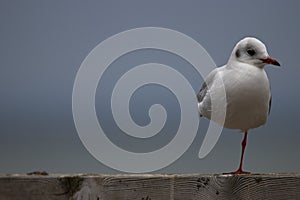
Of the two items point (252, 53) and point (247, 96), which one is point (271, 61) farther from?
point (247, 96)

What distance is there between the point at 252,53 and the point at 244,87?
12.3 inches

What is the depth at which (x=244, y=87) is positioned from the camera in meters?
3.90

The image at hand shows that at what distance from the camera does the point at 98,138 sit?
314 centimetres

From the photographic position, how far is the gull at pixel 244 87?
392cm

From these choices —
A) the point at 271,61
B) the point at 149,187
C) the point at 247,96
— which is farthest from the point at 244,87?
the point at 149,187

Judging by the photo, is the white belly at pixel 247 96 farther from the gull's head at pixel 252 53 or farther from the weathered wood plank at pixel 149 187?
the weathered wood plank at pixel 149 187

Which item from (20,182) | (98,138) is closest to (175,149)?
(98,138)

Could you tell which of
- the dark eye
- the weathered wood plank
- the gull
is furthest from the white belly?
the weathered wood plank

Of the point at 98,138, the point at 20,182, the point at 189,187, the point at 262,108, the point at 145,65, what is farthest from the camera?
the point at 262,108

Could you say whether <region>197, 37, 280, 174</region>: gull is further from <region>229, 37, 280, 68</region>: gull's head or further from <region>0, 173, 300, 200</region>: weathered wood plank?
<region>0, 173, 300, 200</region>: weathered wood plank

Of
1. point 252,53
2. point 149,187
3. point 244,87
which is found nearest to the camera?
point 149,187

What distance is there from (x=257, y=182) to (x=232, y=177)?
0.39 ft

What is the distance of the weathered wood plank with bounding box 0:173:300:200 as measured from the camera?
6.91ft

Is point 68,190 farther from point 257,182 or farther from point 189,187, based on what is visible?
point 257,182
